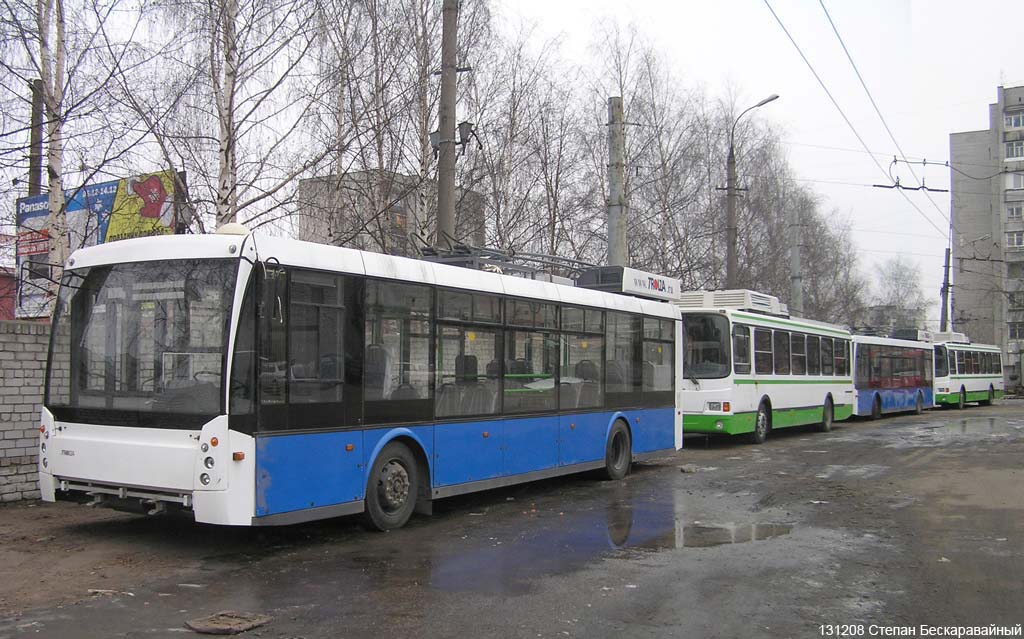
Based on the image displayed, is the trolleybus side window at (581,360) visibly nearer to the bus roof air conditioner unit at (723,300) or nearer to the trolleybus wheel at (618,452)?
the trolleybus wheel at (618,452)

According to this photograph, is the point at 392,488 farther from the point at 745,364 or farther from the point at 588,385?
the point at 745,364

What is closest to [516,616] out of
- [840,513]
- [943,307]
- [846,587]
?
[846,587]

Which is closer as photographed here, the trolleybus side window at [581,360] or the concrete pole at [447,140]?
the trolleybus side window at [581,360]

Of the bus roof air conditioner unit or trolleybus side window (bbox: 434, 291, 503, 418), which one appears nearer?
trolleybus side window (bbox: 434, 291, 503, 418)

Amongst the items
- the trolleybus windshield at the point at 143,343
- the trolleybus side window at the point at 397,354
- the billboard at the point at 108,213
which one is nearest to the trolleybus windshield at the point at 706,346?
the trolleybus side window at the point at 397,354

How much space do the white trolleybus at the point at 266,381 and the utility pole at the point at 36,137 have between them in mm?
4380

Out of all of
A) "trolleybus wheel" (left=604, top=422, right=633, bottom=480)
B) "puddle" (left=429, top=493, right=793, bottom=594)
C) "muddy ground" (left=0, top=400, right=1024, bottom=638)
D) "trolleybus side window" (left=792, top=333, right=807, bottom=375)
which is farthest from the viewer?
"trolleybus side window" (left=792, top=333, right=807, bottom=375)

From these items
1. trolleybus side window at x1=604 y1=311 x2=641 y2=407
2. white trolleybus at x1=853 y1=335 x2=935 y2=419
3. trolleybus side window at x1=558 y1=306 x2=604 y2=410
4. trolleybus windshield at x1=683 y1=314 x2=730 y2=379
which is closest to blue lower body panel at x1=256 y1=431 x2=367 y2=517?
trolleybus side window at x1=558 y1=306 x2=604 y2=410

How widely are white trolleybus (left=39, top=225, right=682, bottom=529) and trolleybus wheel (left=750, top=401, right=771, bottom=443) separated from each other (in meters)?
11.1

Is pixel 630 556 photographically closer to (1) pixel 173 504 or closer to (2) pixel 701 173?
(1) pixel 173 504

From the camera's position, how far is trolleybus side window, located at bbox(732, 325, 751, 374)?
59.7ft

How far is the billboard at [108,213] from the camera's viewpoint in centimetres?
1430

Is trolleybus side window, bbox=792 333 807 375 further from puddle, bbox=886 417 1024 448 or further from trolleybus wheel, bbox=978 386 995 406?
trolleybus wheel, bbox=978 386 995 406

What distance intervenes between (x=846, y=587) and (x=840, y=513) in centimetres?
366
